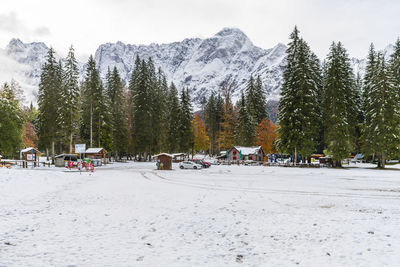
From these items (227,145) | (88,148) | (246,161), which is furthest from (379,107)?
(88,148)

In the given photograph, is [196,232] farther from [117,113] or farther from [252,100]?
[252,100]

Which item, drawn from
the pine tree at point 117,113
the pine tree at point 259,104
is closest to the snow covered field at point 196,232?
the pine tree at point 117,113

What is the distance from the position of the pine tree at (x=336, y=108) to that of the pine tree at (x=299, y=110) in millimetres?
2046

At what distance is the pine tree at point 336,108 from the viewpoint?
142 ft

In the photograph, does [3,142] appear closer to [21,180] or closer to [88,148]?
[88,148]

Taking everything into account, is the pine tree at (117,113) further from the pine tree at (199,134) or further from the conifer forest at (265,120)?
the pine tree at (199,134)

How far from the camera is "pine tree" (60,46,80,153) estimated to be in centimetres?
4747

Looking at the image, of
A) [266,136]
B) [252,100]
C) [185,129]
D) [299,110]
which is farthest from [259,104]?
[299,110]

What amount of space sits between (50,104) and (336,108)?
49.1m

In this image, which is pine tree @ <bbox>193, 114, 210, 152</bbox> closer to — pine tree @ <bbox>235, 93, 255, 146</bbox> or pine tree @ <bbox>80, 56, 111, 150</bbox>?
pine tree @ <bbox>235, 93, 255, 146</bbox>

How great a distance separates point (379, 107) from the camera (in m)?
42.2

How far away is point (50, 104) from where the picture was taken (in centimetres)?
4906

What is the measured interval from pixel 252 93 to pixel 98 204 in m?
61.4

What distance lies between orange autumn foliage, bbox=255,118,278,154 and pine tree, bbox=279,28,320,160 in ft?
58.8
